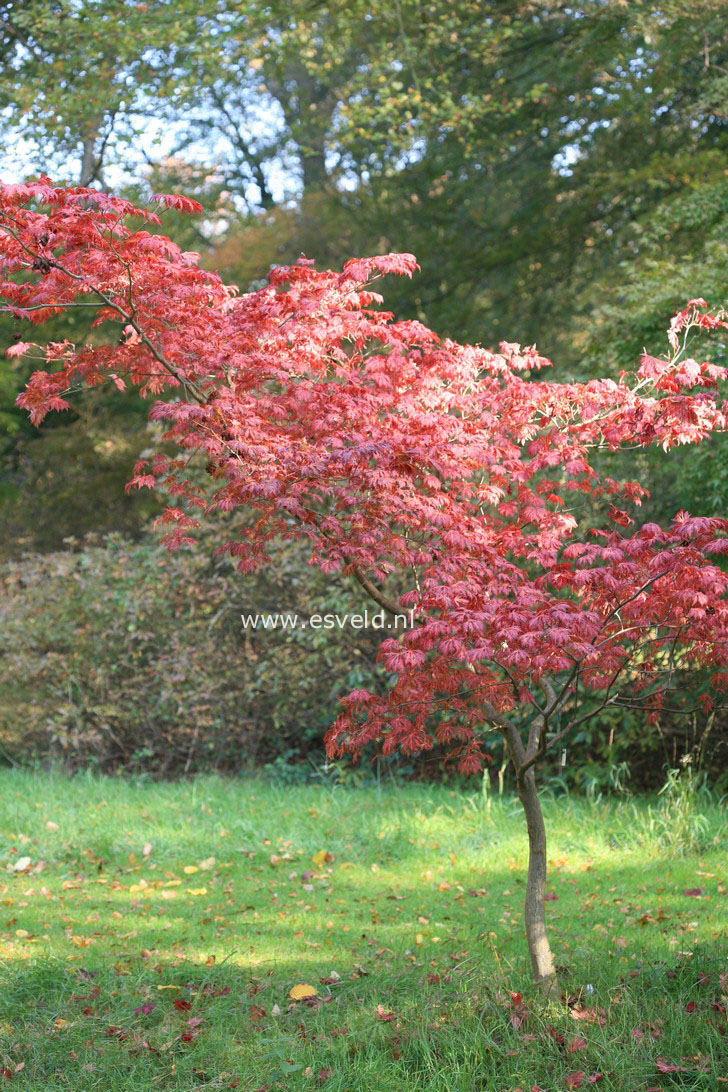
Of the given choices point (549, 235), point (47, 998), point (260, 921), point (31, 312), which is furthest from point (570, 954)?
point (549, 235)

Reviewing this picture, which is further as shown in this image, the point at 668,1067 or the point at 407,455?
the point at 407,455

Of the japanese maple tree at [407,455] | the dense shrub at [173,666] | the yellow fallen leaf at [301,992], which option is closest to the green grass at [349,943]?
the yellow fallen leaf at [301,992]

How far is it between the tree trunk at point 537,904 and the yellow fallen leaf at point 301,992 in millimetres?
819

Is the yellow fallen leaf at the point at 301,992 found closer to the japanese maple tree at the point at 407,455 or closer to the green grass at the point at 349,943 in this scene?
the green grass at the point at 349,943

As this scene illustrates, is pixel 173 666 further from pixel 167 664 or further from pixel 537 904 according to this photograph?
pixel 537 904

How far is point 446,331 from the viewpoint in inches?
575

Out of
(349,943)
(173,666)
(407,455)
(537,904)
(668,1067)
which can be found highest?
(407,455)

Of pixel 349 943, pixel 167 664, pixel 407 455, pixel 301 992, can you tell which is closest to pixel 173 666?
pixel 167 664

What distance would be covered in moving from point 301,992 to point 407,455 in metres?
2.02

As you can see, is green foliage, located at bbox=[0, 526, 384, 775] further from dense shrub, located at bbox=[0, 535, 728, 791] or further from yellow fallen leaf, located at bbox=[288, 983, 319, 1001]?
yellow fallen leaf, located at bbox=[288, 983, 319, 1001]

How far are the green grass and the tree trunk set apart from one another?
0.11 meters

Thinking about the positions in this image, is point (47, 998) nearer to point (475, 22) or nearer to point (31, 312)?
point (31, 312)

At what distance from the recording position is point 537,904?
3.79 m

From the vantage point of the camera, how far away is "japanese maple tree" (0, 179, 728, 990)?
140 inches
